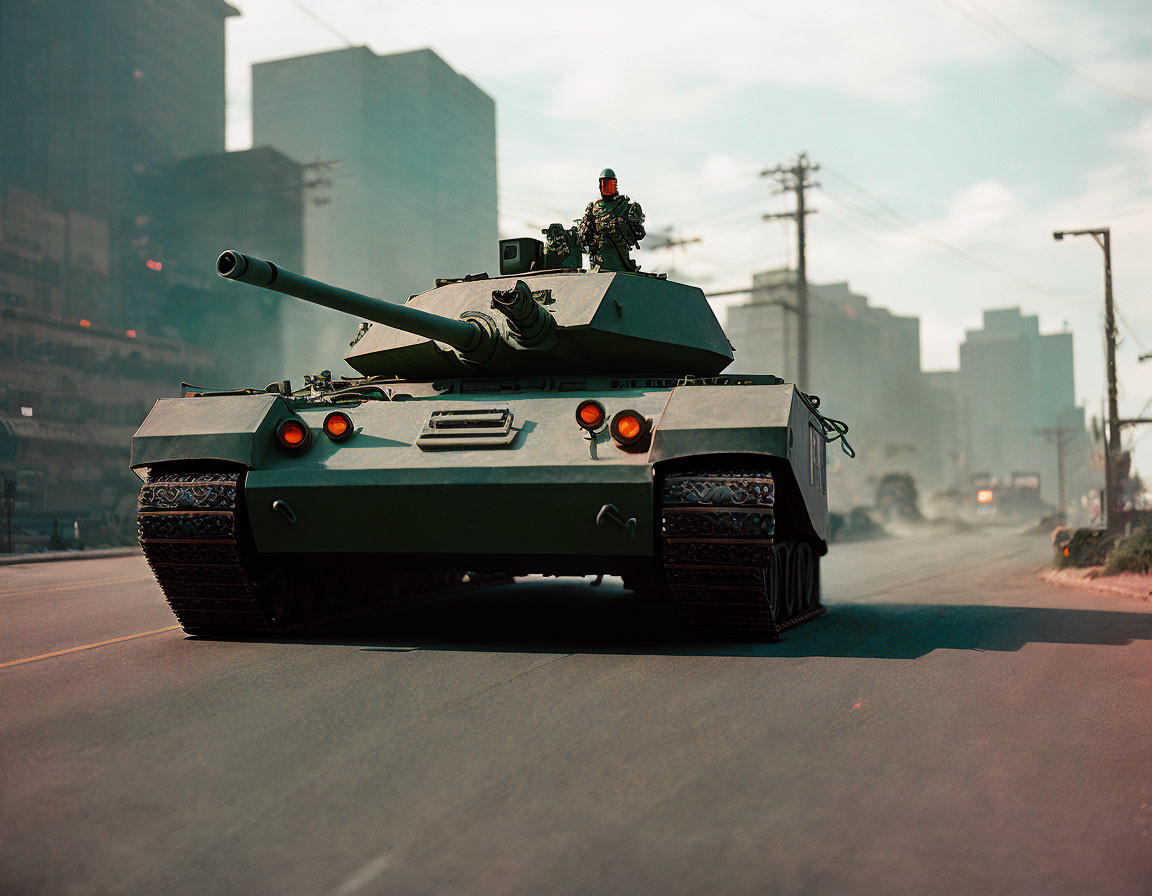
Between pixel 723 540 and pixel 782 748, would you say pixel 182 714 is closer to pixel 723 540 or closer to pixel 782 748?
pixel 782 748

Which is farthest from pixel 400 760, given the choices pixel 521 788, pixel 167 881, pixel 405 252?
pixel 405 252

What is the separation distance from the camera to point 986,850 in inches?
131

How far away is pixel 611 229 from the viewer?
401 inches

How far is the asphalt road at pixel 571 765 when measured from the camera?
318 centimetres

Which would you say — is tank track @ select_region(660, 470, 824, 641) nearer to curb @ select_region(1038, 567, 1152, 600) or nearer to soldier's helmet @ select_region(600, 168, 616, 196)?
soldier's helmet @ select_region(600, 168, 616, 196)

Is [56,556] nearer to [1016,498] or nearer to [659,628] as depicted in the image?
[659,628]

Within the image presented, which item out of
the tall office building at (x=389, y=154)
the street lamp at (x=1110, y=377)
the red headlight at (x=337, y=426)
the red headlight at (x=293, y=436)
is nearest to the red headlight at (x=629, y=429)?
the red headlight at (x=337, y=426)

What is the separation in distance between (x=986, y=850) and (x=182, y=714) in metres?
3.56

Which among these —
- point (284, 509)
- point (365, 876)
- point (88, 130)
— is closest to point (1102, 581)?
point (284, 509)

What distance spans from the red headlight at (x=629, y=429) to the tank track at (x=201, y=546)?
8.17 feet

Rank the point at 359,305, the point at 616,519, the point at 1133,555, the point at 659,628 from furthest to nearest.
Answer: the point at 1133,555 < the point at 659,628 < the point at 359,305 < the point at 616,519

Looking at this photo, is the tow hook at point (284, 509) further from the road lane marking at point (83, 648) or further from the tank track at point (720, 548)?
the tank track at point (720, 548)

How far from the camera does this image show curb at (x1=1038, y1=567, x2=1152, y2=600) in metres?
14.2

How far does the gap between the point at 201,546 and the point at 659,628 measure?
3436 millimetres
